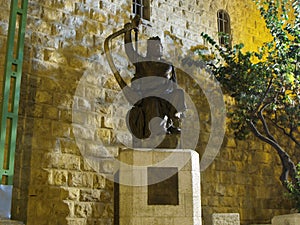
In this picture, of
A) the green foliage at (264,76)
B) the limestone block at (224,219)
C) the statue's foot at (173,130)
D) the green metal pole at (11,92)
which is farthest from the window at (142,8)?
the limestone block at (224,219)

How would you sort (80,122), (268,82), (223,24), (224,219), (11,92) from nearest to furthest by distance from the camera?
(11,92), (80,122), (224,219), (268,82), (223,24)

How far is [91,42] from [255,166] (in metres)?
3.33

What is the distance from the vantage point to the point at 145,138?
4.59 meters

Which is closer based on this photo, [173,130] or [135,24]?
[173,130]

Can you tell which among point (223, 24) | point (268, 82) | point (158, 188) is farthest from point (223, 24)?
point (158, 188)

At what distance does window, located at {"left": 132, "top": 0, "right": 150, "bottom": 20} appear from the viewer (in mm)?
6934

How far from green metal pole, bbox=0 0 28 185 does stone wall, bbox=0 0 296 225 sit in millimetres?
252

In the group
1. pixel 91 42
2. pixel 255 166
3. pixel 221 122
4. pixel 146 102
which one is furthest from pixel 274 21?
pixel 146 102

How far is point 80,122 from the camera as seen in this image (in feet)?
19.0

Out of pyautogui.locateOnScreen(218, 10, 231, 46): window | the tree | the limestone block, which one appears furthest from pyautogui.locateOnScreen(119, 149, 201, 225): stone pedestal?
pyautogui.locateOnScreen(218, 10, 231, 46): window

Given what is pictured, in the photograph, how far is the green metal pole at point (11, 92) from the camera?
15.6ft

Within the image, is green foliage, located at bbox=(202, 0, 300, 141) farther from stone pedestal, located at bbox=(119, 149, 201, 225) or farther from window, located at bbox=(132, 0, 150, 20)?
stone pedestal, located at bbox=(119, 149, 201, 225)

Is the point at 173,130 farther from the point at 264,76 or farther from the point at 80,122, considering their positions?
the point at 264,76

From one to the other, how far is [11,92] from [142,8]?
2698mm
